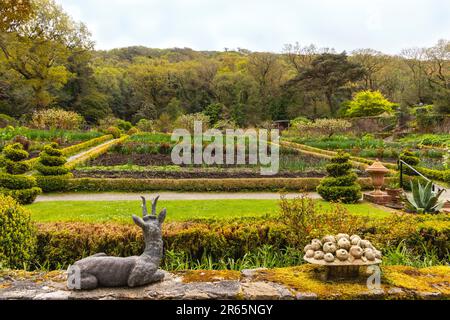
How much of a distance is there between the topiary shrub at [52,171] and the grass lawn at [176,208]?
157cm

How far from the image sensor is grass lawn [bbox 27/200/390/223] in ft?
23.9

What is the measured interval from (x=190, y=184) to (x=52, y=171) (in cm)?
368

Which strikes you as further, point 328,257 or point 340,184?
point 340,184

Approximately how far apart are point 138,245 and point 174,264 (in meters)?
0.51

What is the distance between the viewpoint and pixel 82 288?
2885 mm

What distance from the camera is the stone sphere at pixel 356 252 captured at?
9.79 feet

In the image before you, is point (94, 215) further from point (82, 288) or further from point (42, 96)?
point (42, 96)

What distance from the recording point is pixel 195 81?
151ft

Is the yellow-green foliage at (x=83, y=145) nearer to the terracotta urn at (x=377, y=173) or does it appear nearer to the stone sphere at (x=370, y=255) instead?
the terracotta urn at (x=377, y=173)

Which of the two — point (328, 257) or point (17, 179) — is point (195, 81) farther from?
point (328, 257)

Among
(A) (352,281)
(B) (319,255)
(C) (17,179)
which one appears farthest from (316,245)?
(C) (17,179)

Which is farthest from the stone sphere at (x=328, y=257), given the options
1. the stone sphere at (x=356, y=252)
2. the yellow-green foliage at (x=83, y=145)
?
the yellow-green foliage at (x=83, y=145)
